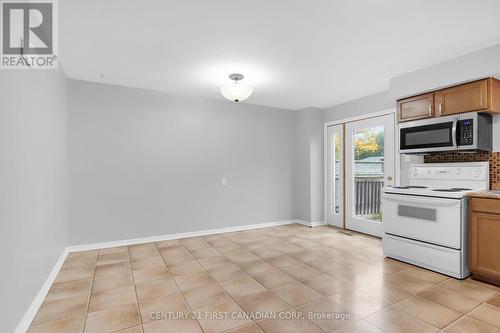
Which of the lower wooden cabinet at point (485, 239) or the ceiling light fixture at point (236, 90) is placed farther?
the ceiling light fixture at point (236, 90)

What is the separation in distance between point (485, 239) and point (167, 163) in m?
4.25

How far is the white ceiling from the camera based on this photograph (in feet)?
7.06

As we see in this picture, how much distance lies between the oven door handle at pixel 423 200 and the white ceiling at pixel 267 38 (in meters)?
1.66

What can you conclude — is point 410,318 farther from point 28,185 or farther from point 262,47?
point 28,185

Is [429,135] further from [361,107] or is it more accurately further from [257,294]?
[257,294]

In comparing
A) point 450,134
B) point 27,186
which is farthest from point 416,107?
point 27,186

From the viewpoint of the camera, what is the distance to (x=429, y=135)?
3.34 m

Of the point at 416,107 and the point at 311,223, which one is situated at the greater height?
the point at 416,107

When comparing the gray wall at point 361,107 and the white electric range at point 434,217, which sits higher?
the gray wall at point 361,107

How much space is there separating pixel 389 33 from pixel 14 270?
3.65 m

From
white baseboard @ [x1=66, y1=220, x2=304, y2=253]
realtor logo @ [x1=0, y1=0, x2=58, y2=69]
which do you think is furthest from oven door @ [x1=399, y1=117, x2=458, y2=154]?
realtor logo @ [x1=0, y1=0, x2=58, y2=69]

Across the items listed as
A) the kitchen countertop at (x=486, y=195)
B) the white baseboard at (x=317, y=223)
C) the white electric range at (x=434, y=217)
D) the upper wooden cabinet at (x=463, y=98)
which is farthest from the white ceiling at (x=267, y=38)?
the white baseboard at (x=317, y=223)

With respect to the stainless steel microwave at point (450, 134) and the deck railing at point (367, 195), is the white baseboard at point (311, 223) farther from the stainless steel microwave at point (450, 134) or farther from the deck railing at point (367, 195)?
the stainless steel microwave at point (450, 134)

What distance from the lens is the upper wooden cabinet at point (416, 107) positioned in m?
3.38
